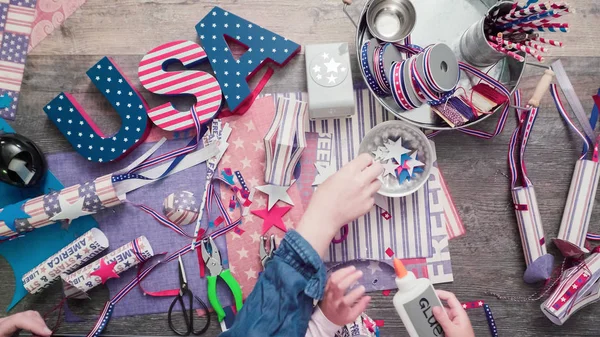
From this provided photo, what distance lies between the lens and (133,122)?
3.36 ft

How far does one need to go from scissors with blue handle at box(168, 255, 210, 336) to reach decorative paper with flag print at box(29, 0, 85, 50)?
0.59 meters

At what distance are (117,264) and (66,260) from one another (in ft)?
0.34

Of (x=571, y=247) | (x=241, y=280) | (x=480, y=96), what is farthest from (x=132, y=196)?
(x=571, y=247)

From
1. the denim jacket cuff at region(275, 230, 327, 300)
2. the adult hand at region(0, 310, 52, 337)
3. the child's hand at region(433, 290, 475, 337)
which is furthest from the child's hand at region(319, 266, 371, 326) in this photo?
the adult hand at region(0, 310, 52, 337)

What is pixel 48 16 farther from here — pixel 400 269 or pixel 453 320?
pixel 453 320

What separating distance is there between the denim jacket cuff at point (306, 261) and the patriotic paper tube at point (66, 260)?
40 cm

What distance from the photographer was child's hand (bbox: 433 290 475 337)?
81 cm

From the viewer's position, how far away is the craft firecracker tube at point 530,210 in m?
0.99

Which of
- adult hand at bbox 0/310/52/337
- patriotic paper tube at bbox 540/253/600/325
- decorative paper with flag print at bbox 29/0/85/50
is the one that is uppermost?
decorative paper with flag print at bbox 29/0/85/50

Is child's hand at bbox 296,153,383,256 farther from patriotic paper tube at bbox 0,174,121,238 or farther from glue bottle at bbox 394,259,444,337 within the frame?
patriotic paper tube at bbox 0,174,121,238

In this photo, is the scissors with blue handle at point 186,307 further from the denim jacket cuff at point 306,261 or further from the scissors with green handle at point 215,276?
the denim jacket cuff at point 306,261

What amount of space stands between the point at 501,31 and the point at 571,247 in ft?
1.56

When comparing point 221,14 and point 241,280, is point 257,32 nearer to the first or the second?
point 221,14

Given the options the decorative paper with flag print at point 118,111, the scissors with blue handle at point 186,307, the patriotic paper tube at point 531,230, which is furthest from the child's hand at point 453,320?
the decorative paper with flag print at point 118,111
